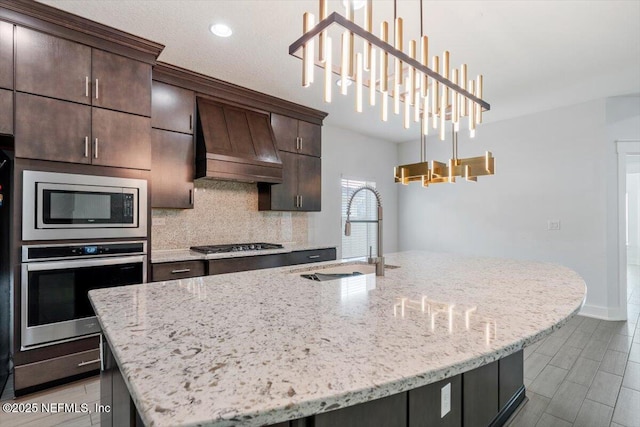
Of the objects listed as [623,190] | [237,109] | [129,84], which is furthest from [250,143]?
[623,190]

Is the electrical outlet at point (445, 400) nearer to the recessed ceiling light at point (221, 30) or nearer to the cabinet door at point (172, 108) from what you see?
the recessed ceiling light at point (221, 30)

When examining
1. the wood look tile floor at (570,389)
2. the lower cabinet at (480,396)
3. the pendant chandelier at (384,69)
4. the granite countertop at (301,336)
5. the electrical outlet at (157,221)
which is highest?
the pendant chandelier at (384,69)

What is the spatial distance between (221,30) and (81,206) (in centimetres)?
170

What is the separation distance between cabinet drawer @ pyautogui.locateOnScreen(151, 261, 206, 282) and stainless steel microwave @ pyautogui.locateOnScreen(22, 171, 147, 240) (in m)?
0.33

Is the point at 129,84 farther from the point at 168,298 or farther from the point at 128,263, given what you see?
the point at 168,298

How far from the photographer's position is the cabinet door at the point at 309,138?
4109 mm

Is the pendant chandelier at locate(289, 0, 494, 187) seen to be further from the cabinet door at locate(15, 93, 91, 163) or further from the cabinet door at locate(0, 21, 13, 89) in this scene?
the cabinet door at locate(0, 21, 13, 89)

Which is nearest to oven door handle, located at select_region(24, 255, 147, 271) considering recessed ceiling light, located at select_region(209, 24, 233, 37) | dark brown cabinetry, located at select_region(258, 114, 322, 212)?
dark brown cabinetry, located at select_region(258, 114, 322, 212)

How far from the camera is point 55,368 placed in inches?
87.1

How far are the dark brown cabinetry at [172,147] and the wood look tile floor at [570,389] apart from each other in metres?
1.62

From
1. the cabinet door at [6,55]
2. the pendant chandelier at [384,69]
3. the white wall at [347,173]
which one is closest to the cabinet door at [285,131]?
the white wall at [347,173]

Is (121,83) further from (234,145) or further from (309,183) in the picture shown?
(309,183)

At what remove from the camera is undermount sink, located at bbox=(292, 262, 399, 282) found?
204 cm

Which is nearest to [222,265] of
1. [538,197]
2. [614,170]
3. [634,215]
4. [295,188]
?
[295,188]
